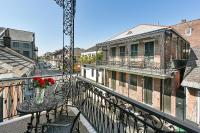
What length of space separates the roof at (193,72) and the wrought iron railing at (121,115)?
8916 millimetres

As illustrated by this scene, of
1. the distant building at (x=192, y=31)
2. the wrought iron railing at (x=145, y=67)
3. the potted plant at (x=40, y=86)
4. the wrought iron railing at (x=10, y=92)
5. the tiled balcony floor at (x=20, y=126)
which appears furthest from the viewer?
the distant building at (x=192, y=31)

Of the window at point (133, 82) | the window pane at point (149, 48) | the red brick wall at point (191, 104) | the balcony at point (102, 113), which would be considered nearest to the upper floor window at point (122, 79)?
the window at point (133, 82)

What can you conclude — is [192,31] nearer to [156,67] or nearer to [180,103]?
[156,67]

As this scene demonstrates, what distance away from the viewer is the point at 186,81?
37.1 ft

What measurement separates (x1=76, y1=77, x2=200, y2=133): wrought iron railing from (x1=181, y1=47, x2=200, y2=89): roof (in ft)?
29.3

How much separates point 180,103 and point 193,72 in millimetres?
2659

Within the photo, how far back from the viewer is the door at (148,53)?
1525cm

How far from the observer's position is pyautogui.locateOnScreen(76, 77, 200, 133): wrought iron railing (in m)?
1.47

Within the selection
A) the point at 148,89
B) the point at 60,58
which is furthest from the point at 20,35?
the point at 148,89

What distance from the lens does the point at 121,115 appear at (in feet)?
7.92

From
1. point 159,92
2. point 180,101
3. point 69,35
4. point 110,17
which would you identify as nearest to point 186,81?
point 180,101

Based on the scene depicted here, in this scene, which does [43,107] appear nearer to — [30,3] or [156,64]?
[30,3]

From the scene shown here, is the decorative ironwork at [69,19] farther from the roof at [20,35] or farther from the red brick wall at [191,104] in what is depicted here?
the roof at [20,35]

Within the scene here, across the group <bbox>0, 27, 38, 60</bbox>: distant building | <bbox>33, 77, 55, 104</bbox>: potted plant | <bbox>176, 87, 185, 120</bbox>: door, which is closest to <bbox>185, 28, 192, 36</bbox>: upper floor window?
<bbox>176, 87, 185, 120</bbox>: door
